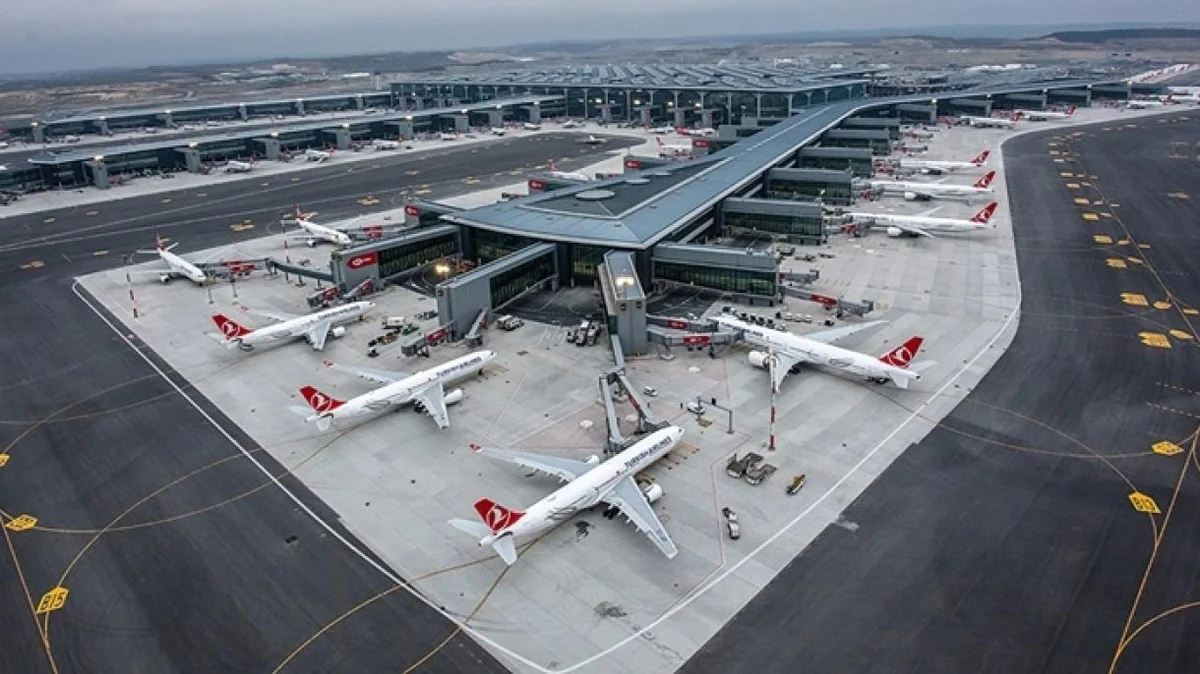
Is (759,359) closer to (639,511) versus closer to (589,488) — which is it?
(639,511)

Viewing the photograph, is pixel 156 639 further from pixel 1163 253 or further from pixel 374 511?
pixel 1163 253

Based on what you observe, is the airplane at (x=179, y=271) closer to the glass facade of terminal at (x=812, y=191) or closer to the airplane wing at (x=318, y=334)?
the airplane wing at (x=318, y=334)

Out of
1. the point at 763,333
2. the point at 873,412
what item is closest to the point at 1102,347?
the point at 873,412

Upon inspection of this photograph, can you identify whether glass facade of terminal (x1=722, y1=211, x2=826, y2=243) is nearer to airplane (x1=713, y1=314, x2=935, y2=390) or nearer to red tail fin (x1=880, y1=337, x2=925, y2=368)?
airplane (x1=713, y1=314, x2=935, y2=390)

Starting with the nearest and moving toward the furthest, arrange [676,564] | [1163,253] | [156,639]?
[156,639]
[676,564]
[1163,253]

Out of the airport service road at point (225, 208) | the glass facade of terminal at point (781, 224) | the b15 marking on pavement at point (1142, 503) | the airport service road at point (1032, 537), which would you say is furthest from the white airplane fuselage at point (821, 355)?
the airport service road at point (225, 208)

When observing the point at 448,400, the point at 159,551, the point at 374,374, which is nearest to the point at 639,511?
the point at 448,400
